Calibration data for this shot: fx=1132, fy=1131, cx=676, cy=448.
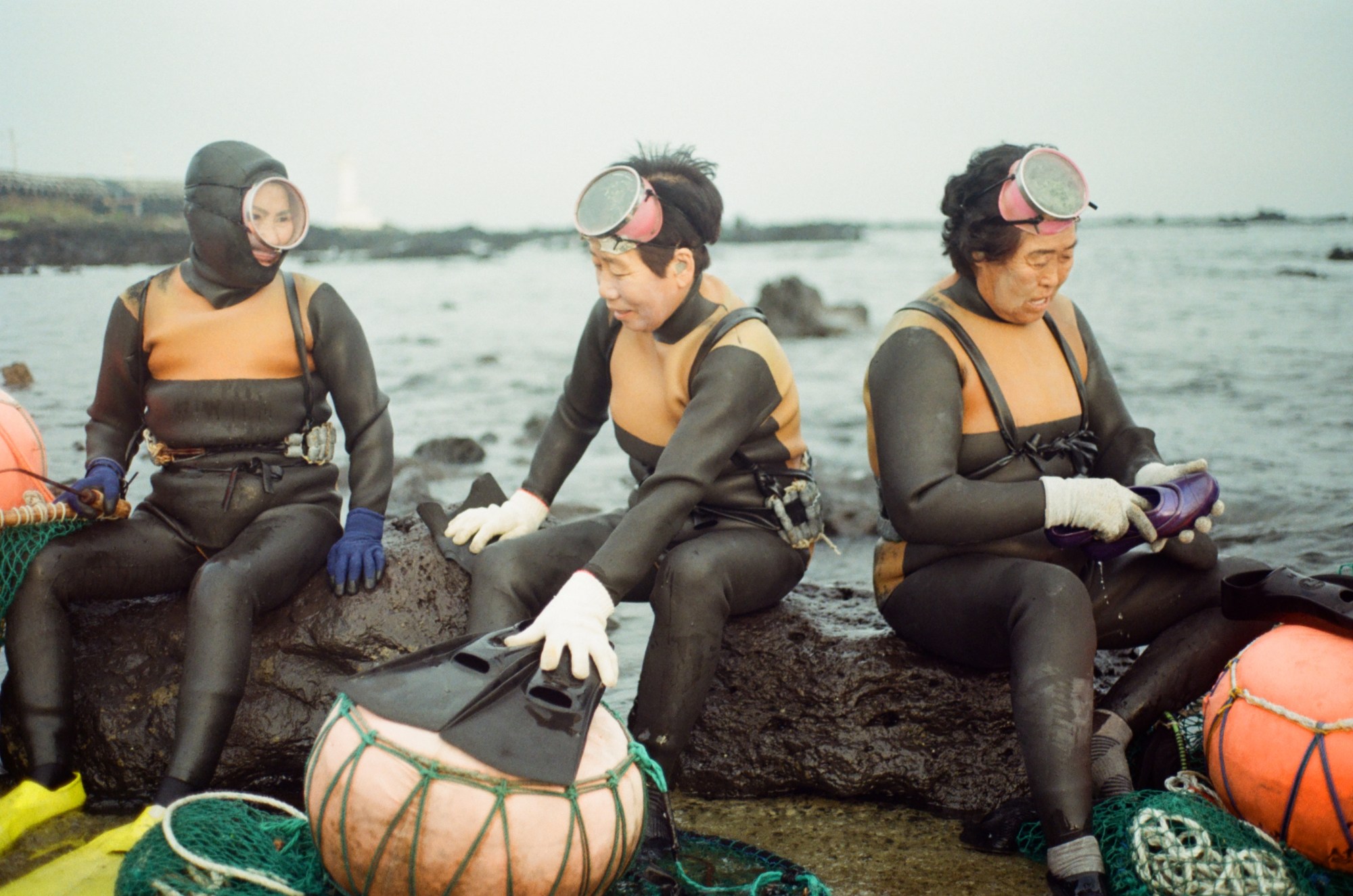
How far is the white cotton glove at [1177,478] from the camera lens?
3.40 meters

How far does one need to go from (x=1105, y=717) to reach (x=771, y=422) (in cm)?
140

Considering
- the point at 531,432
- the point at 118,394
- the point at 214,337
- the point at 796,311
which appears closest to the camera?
the point at 214,337

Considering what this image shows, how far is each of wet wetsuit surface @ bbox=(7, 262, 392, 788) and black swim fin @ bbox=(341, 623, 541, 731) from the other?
1.08 m

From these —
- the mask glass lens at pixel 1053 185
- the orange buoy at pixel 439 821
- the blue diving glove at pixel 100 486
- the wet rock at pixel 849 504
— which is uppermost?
the mask glass lens at pixel 1053 185

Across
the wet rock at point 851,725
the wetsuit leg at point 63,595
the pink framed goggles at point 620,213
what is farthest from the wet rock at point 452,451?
the pink framed goggles at point 620,213

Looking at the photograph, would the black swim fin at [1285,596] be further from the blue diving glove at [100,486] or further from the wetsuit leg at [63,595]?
the blue diving glove at [100,486]

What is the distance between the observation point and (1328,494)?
8594mm

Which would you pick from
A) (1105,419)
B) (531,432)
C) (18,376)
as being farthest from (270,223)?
(18,376)

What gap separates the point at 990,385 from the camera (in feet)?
11.7

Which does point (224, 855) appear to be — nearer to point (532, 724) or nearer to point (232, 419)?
point (532, 724)

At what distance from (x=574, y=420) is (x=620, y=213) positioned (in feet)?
3.31

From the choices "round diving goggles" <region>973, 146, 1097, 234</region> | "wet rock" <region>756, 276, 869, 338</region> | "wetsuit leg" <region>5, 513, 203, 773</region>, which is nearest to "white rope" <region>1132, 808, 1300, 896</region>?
"round diving goggles" <region>973, 146, 1097, 234</region>

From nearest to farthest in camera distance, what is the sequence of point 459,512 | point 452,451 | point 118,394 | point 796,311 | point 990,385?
point 990,385 → point 118,394 → point 459,512 → point 452,451 → point 796,311

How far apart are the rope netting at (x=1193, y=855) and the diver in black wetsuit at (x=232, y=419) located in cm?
256
